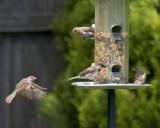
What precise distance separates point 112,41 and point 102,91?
1277mm

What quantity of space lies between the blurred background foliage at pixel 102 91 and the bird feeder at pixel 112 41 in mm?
949

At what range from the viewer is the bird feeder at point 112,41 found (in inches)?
161

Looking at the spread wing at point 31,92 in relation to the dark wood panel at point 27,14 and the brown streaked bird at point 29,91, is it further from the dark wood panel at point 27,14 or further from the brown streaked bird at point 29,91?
the dark wood panel at point 27,14

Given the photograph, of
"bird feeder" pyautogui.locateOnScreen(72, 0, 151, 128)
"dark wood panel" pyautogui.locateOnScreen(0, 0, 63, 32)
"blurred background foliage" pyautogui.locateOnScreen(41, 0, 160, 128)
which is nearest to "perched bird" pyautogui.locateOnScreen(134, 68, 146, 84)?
"bird feeder" pyautogui.locateOnScreen(72, 0, 151, 128)

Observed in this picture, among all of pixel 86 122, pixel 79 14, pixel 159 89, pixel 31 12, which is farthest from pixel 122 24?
pixel 31 12

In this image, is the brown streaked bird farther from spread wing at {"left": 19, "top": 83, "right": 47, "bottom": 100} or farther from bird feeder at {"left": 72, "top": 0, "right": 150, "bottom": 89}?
bird feeder at {"left": 72, "top": 0, "right": 150, "bottom": 89}

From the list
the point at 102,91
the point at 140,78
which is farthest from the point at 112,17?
the point at 102,91

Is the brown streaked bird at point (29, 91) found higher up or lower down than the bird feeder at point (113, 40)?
lower down

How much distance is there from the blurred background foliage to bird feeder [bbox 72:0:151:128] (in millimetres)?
949

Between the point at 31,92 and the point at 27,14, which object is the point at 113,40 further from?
Result: the point at 27,14

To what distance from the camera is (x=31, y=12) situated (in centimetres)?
637

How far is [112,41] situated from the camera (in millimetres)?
4121

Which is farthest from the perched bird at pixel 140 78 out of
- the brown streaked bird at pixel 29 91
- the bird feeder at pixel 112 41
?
the brown streaked bird at pixel 29 91

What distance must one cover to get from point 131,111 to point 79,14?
3.74ft
